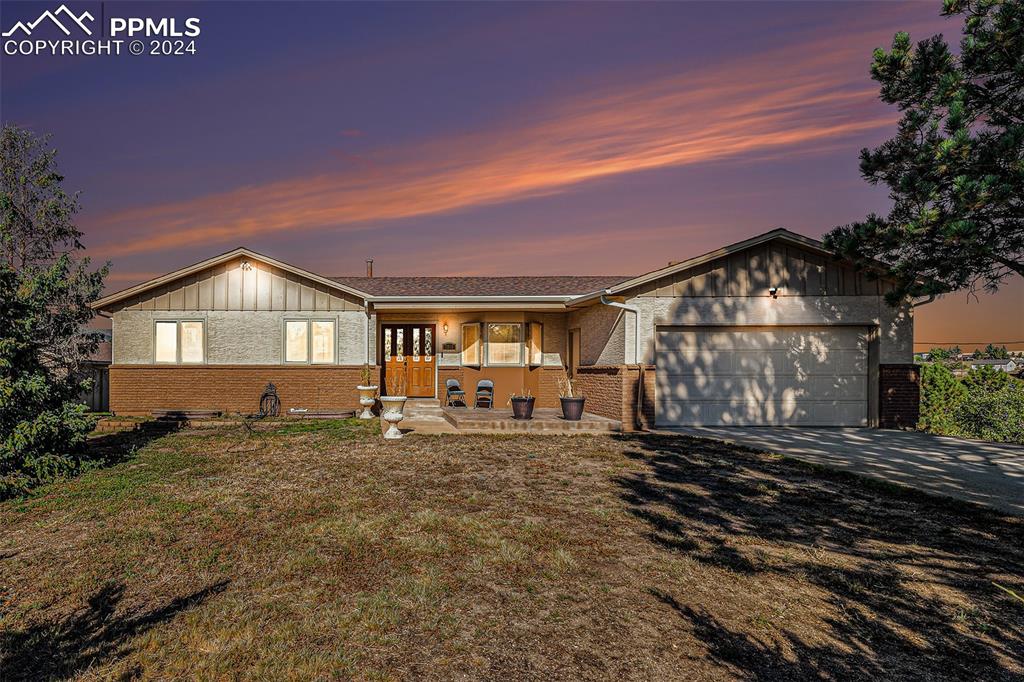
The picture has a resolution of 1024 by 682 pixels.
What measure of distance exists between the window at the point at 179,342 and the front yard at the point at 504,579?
7952 mm

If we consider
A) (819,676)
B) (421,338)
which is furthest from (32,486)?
(421,338)

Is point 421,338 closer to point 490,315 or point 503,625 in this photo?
point 490,315

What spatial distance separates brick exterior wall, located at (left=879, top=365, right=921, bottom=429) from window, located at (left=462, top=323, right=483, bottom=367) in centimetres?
1032

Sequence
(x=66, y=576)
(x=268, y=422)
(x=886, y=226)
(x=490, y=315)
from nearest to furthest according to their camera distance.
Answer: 1. (x=66, y=576)
2. (x=886, y=226)
3. (x=268, y=422)
4. (x=490, y=315)

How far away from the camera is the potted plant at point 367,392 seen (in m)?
14.4

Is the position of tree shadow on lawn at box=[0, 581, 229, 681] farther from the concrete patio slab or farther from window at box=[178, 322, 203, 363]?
window at box=[178, 322, 203, 363]

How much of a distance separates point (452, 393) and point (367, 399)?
2.61m

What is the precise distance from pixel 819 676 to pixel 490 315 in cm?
1400

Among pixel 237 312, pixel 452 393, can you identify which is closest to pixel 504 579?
pixel 452 393

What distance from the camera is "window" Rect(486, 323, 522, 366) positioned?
54.9 ft

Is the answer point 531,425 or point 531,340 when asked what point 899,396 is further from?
point 531,340

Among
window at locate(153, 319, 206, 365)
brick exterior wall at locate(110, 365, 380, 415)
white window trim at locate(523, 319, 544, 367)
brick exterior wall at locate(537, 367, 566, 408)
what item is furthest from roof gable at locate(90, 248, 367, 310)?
brick exterior wall at locate(537, 367, 566, 408)

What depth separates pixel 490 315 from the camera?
656 inches

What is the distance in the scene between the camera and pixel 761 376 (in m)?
12.5
